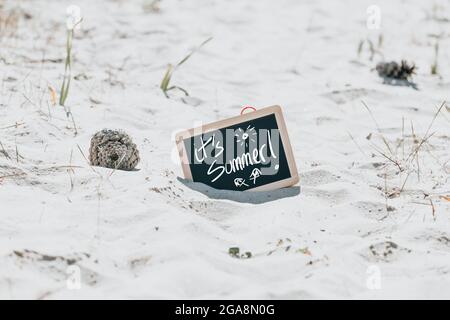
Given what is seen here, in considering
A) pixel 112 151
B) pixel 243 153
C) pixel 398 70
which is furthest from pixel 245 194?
pixel 398 70

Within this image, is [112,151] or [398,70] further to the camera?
[398,70]

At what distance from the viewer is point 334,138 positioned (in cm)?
308

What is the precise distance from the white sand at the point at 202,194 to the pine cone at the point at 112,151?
0.06 meters

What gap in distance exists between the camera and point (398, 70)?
12.5ft

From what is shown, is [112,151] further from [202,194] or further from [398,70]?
[398,70]

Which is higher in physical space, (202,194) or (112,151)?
(112,151)

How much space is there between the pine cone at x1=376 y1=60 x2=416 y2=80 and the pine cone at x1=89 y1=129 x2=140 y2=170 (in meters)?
1.89

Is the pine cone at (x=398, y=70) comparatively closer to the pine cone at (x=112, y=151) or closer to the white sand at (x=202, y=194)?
the white sand at (x=202, y=194)

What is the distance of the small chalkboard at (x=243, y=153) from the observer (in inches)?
97.0

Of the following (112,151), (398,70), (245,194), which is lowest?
(245,194)

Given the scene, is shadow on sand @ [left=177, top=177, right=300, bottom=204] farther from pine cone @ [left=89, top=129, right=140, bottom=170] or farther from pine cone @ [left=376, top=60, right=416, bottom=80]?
pine cone @ [left=376, top=60, right=416, bottom=80]

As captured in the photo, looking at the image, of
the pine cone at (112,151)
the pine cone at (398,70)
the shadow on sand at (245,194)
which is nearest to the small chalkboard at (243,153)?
the shadow on sand at (245,194)

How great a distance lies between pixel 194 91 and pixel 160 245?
1.78m

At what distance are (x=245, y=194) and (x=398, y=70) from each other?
5.80 feet
